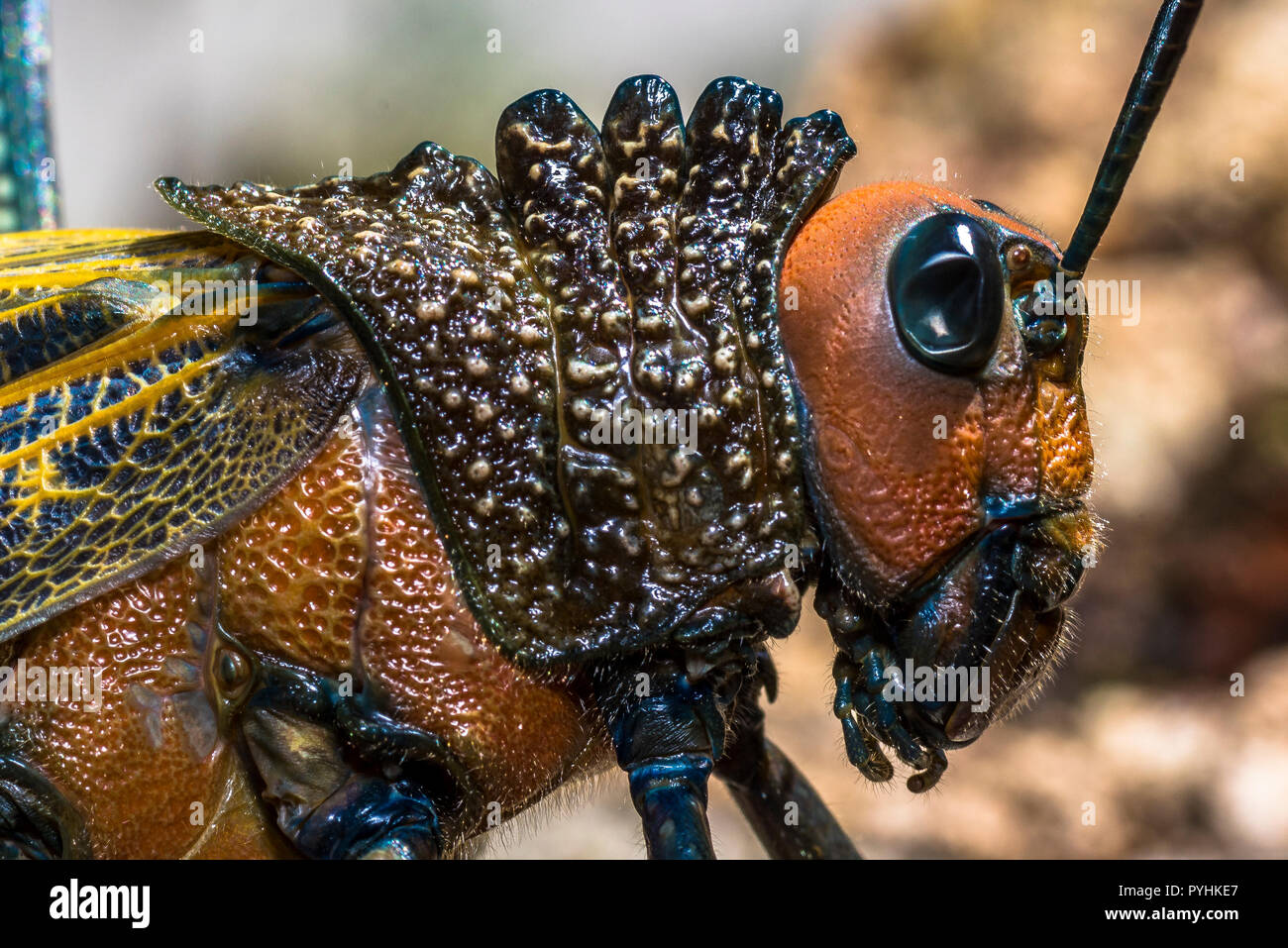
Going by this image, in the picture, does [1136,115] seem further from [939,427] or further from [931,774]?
[931,774]

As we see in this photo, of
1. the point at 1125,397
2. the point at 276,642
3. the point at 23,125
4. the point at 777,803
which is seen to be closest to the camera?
the point at 276,642

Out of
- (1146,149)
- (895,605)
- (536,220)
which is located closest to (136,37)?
(1146,149)

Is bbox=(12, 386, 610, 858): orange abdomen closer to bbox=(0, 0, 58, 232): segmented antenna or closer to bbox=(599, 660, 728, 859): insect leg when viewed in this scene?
bbox=(599, 660, 728, 859): insect leg

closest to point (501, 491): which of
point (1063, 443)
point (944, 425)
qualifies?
point (944, 425)

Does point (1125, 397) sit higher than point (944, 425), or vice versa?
point (944, 425)

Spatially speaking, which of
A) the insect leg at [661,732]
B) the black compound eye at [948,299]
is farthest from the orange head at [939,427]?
the insect leg at [661,732]

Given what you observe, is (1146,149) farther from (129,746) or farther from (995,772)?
(129,746)
